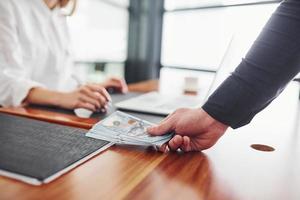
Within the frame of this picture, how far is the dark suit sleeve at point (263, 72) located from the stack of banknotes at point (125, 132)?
0.42 feet

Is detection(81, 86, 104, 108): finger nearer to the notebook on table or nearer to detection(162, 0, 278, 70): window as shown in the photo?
the notebook on table

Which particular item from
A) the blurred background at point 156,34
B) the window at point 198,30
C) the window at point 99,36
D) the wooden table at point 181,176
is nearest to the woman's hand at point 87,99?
the wooden table at point 181,176

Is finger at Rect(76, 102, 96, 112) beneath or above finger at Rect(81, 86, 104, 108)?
beneath

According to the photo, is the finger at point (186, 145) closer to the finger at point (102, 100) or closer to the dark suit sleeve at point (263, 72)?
the dark suit sleeve at point (263, 72)

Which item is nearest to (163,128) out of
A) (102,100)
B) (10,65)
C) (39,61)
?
(102,100)

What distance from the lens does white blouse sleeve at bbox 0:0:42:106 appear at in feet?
3.00

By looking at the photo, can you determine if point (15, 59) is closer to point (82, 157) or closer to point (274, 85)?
point (82, 157)

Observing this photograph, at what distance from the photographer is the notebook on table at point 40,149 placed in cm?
41

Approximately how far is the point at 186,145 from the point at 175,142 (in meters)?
0.03

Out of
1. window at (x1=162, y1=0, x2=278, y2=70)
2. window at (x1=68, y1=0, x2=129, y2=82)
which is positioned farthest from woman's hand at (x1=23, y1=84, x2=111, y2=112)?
window at (x1=162, y1=0, x2=278, y2=70)

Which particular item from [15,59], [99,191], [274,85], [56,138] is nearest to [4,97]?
[15,59]

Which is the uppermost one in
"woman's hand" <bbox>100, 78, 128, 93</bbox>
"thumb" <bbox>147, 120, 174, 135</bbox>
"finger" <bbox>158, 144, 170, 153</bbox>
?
"thumb" <bbox>147, 120, 174, 135</bbox>

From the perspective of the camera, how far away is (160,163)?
51 cm

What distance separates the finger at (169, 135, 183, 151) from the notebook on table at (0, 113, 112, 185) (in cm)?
13
